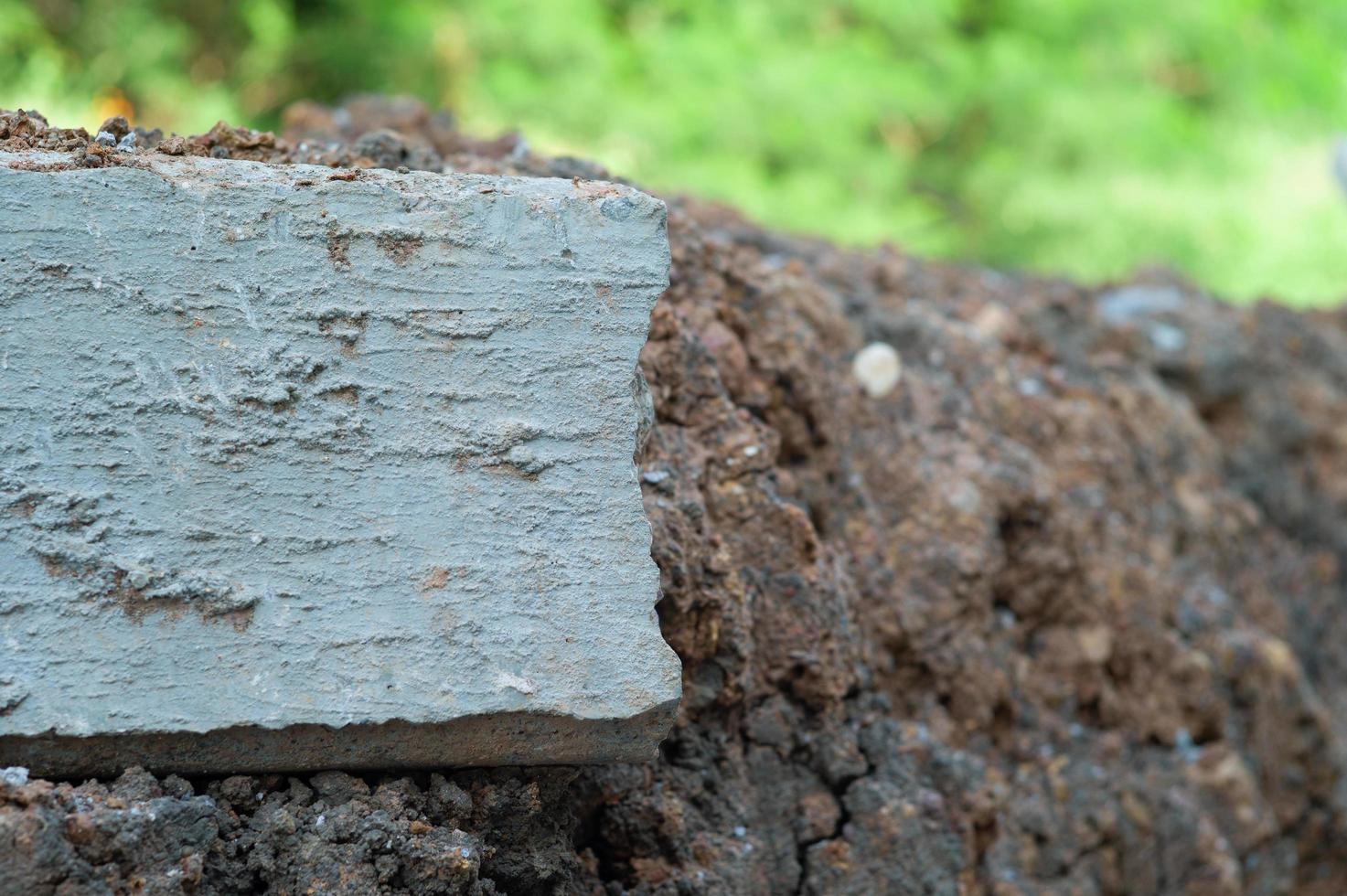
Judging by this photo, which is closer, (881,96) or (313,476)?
(313,476)

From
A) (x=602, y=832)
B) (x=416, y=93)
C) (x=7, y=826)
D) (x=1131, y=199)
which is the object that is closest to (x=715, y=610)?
(x=602, y=832)

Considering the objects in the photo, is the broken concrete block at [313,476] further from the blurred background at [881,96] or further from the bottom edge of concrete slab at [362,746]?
the blurred background at [881,96]

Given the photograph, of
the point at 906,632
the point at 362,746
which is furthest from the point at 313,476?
the point at 906,632

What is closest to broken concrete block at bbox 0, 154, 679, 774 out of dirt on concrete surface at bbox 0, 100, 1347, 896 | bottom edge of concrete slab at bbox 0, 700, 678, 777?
bottom edge of concrete slab at bbox 0, 700, 678, 777

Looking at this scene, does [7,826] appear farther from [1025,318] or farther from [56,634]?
[1025,318]

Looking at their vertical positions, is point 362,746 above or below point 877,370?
below

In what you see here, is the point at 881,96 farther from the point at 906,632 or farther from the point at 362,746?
the point at 362,746

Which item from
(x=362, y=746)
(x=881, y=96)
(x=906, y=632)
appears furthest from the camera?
(x=881, y=96)
